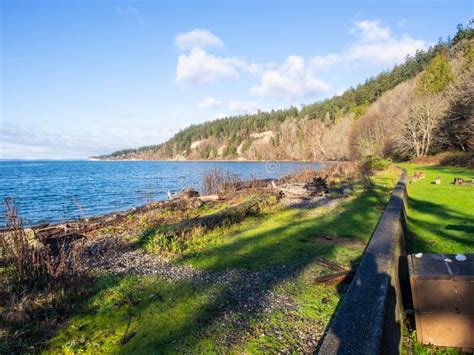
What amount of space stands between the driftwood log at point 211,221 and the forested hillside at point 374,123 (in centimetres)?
3192

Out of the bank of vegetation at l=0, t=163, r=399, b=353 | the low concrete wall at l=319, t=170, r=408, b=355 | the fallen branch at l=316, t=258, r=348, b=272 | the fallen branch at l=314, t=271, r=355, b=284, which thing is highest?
the low concrete wall at l=319, t=170, r=408, b=355

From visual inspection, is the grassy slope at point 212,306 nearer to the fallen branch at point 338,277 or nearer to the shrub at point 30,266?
the fallen branch at point 338,277

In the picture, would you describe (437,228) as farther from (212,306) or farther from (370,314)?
(212,306)

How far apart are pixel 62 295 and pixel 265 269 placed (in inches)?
143

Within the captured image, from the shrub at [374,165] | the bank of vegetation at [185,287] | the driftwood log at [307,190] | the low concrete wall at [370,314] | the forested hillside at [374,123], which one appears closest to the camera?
the low concrete wall at [370,314]

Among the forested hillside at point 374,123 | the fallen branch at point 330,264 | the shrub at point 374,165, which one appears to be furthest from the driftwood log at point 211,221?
the forested hillside at point 374,123

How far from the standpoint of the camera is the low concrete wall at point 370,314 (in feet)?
8.87

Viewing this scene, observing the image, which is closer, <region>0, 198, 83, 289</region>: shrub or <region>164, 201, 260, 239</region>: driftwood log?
<region>0, 198, 83, 289</region>: shrub

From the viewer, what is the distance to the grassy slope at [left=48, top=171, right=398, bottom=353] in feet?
12.2

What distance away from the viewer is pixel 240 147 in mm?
132125

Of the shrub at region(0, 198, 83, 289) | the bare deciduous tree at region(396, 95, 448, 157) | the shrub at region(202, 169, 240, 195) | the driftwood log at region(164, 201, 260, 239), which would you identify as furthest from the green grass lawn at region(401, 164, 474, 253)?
the bare deciduous tree at region(396, 95, 448, 157)

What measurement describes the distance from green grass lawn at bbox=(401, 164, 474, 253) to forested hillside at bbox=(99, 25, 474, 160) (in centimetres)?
2592

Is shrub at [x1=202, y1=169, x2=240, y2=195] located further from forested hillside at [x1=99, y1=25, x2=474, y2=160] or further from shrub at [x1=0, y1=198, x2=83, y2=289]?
forested hillside at [x1=99, y1=25, x2=474, y2=160]

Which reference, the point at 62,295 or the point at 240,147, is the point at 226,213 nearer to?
the point at 62,295
